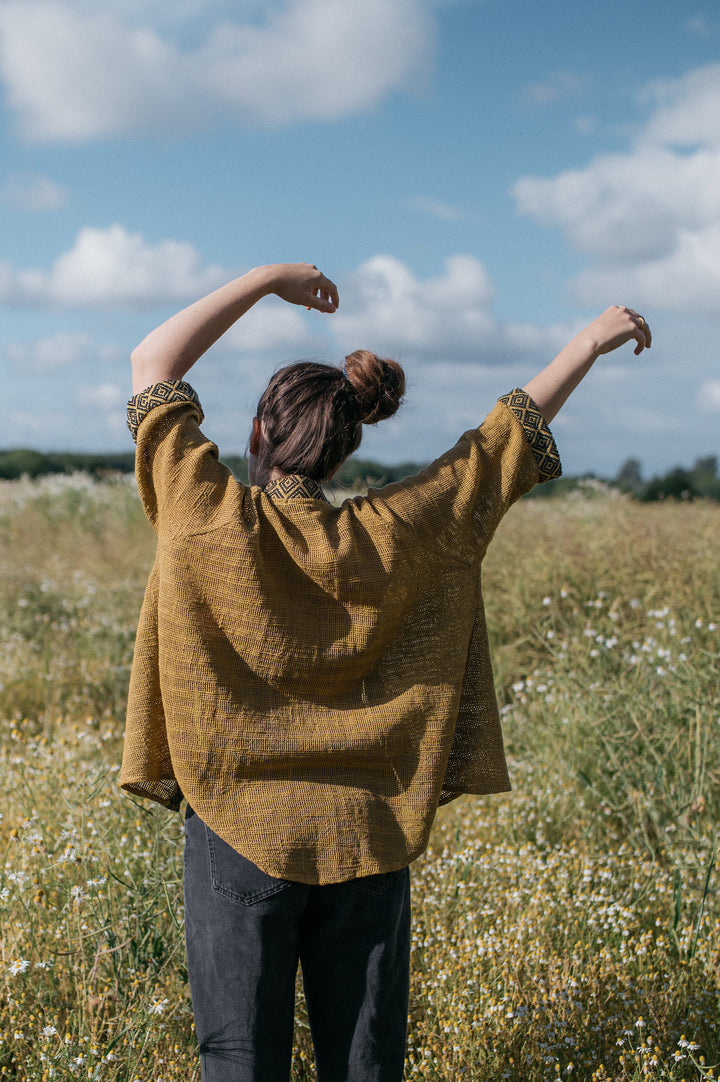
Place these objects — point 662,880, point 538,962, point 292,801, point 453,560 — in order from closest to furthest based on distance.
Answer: point 292,801, point 453,560, point 538,962, point 662,880

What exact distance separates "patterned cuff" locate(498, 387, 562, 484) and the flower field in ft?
4.75

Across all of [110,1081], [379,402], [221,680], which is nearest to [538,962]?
[110,1081]

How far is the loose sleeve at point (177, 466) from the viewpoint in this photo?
5.35ft

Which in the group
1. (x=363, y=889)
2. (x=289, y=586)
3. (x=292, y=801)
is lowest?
(x=363, y=889)

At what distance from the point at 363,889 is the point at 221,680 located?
462 millimetres

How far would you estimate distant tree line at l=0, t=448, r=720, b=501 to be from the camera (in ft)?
25.6

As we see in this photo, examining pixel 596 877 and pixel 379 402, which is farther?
pixel 596 877

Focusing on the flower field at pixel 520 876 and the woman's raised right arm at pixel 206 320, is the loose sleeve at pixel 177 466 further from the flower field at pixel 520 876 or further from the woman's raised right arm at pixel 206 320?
the flower field at pixel 520 876

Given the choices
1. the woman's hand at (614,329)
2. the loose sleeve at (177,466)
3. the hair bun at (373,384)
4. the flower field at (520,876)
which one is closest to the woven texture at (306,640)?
the loose sleeve at (177,466)

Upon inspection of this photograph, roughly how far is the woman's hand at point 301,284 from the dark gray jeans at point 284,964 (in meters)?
1.06

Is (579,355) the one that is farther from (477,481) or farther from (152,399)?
(152,399)

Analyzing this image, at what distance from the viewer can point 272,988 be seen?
169 cm

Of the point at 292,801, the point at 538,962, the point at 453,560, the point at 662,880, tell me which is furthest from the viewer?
the point at 662,880

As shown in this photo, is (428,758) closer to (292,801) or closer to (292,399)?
(292,801)
